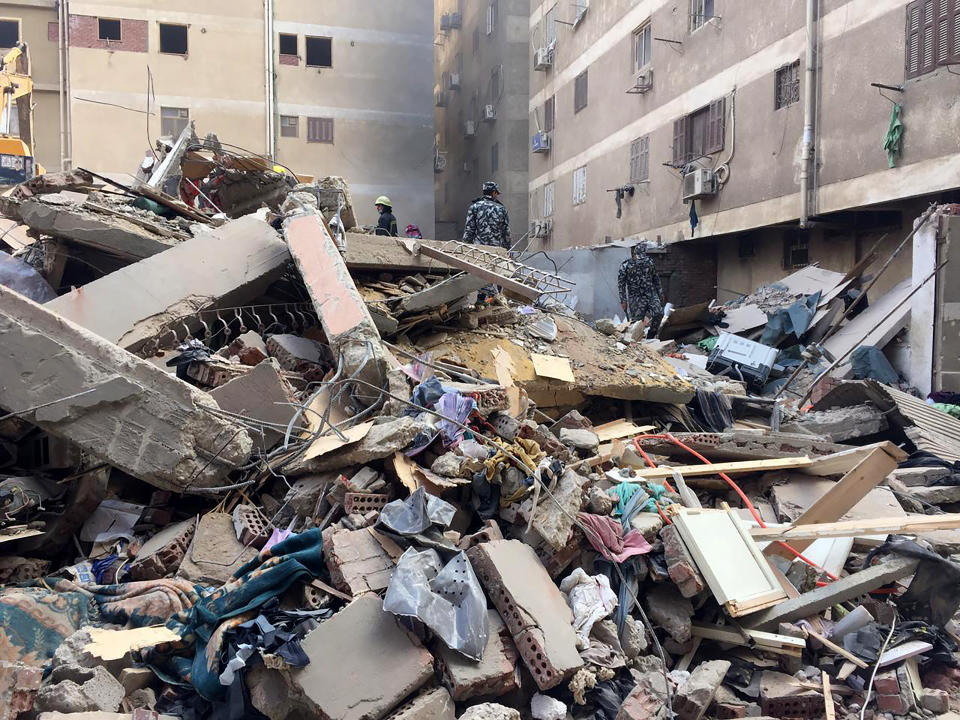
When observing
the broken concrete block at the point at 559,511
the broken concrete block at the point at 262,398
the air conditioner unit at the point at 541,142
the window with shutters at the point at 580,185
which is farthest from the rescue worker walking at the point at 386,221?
the air conditioner unit at the point at 541,142

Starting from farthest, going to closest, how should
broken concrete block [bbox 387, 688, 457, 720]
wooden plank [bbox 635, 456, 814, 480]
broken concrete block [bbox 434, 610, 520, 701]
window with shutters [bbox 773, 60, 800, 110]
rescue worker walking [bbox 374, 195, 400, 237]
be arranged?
1. window with shutters [bbox 773, 60, 800, 110]
2. rescue worker walking [bbox 374, 195, 400, 237]
3. wooden plank [bbox 635, 456, 814, 480]
4. broken concrete block [bbox 434, 610, 520, 701]
5. broken concrete block [bbox 387, 688, 457, 720]

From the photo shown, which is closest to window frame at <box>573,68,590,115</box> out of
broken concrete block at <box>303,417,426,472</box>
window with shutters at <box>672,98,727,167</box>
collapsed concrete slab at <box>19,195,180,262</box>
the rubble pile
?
window with shutters at <box>672,98,727,167</box>

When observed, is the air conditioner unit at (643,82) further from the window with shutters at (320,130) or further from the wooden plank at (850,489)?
the wooden plank at (850,489)

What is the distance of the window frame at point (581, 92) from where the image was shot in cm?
1920

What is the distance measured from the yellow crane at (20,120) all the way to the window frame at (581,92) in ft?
43.3

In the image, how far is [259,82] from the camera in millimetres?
20812

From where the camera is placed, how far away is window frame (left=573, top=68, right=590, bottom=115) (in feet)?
63.0

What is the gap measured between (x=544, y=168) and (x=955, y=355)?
607 inches

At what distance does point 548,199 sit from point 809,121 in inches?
433

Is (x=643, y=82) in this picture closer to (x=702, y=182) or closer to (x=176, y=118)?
(x=702, y=182)

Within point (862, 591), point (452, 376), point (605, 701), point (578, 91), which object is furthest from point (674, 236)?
point (605, 701)

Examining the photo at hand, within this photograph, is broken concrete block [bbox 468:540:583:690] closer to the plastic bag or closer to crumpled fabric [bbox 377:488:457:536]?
crumpled fabric [bbox 377:488:457:536]

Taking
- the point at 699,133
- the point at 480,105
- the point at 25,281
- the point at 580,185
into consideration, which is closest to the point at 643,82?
the point at 699,133

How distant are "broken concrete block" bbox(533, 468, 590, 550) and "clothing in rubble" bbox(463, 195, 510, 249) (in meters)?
5.54
